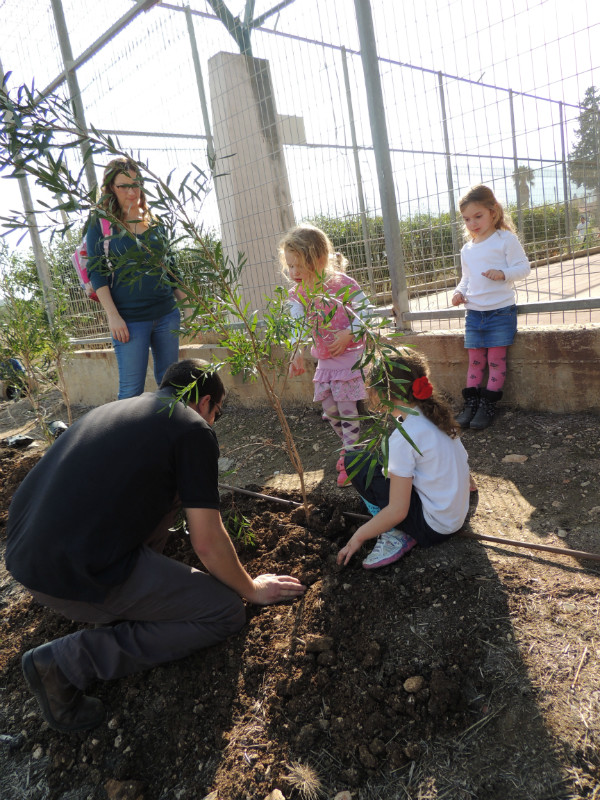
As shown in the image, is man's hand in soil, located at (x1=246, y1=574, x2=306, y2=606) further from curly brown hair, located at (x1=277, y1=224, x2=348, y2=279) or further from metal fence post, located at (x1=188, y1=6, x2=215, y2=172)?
metal fence post, located at (x1=188, y1=6, x2=215, y2=172)

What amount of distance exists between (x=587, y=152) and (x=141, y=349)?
2.92m

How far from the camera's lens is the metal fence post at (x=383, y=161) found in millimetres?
3475

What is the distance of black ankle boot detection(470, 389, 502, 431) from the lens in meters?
3.31

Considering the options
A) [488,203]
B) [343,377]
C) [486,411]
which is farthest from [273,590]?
[488,203]

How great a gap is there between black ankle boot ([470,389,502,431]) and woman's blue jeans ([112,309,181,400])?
6.59 ft

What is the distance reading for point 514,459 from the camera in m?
2.94

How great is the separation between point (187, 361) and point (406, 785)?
1473mm

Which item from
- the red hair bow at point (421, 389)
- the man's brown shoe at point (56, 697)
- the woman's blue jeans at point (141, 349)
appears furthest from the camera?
the woman's blue jeans at point (141, 349)

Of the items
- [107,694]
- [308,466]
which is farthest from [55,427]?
[107,694]

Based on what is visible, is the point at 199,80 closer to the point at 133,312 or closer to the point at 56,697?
the point at 133,312

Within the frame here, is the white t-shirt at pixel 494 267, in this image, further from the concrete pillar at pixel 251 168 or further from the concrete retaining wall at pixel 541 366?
the concrete pillar at pixel 251 168

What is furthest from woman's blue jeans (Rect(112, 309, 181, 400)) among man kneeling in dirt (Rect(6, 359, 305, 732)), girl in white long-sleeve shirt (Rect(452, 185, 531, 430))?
girl in white long-sleeve shirt (Rect(452, 185, 531, 430))

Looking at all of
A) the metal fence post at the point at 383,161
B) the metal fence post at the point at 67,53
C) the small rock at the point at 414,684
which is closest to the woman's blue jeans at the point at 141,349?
the metal fence post at the point at 383,161

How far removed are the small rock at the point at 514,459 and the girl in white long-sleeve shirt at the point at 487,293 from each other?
353 mm
